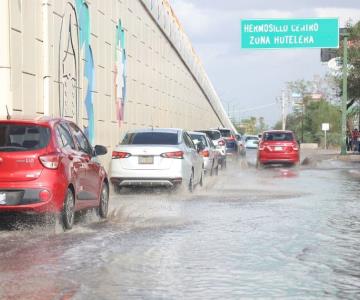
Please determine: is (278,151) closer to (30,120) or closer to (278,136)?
(278,136)

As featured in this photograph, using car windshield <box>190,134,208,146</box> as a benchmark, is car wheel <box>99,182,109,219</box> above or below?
below

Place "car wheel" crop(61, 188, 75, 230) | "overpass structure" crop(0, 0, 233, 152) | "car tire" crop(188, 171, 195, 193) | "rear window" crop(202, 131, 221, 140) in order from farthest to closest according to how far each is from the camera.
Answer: "rear window" crop(202, 131, 221, 140) < "car tire" crop(188, 171, 195, 193) < "overpass structure" crop(0, 0, 233, 152) < "car wheel" crop(61, 188, 75, 230)

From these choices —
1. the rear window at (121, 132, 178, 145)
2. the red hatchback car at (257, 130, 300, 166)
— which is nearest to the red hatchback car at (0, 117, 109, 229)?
the rear window at (121, 132, 178, 145)

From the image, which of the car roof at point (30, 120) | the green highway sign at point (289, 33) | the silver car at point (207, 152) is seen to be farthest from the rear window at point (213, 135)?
the car roof at point (30, 120)

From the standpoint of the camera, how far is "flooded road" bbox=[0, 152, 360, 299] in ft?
22.6

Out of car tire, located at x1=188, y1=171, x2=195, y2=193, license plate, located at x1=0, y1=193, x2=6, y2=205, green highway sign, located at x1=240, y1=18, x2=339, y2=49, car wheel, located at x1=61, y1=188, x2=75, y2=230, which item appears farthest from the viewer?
green highway sign, located at x1=240, y1=18, x2=339, y2=49

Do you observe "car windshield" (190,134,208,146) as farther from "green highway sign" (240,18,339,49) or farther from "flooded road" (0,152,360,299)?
"green highway sign" (240,18,339,49)

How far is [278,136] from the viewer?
1244 inches

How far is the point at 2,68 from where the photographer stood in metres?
14.4

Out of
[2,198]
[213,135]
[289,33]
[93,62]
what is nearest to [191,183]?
[93,62]

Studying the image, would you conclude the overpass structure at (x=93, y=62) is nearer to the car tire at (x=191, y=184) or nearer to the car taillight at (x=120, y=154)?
the car taillight at (x=120, y=154)

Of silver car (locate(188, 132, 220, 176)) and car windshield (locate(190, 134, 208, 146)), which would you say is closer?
silver car (locate(188, 132, 220, 176))

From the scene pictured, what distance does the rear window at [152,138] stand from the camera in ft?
55.8

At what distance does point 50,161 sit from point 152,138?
23.3ft
